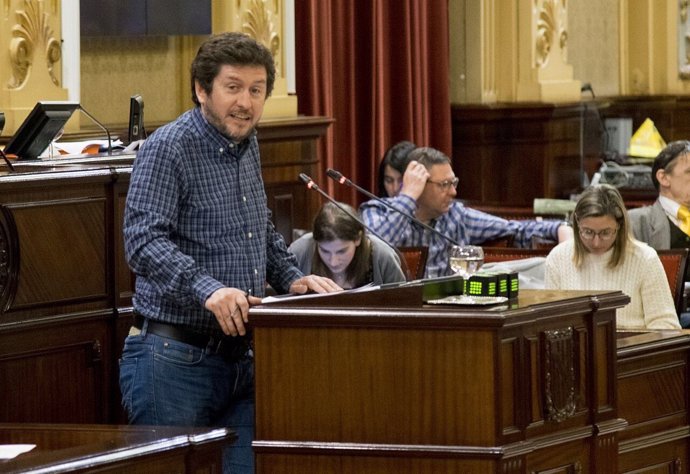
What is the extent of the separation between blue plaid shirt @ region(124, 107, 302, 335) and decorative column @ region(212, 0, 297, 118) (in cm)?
335

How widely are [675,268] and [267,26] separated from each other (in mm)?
2382

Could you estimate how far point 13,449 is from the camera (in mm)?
3160

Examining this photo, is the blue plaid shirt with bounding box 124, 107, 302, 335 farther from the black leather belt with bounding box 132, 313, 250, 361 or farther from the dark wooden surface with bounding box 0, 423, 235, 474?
the dark wooden surface with bounding box 0, 423, 235, 474

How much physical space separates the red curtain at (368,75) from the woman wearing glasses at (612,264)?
2.37m

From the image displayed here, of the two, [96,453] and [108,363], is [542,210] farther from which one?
[96,453]

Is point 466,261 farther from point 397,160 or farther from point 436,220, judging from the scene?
point 397,160

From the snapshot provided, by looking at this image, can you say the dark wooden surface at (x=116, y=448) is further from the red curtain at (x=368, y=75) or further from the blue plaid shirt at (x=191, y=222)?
the red curtain at (x=368, y=75)

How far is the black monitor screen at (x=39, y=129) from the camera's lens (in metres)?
4.95

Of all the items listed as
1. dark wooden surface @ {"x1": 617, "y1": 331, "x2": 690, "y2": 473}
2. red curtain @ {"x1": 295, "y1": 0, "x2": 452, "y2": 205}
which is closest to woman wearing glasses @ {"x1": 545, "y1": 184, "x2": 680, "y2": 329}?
dark wooden surface @ {"x1": 617, "y1": 331, "x2": 690, "y2": 473}

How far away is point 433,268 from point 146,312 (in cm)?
291

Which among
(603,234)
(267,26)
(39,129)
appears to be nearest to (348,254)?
(603,234)

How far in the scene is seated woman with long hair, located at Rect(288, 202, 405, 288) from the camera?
5.50 metres

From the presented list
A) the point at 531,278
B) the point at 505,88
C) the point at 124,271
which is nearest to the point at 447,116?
the point at 505,88

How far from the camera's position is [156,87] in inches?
286
